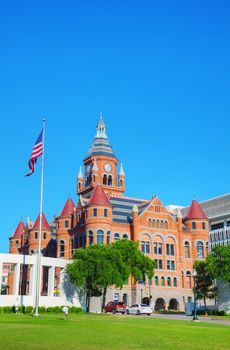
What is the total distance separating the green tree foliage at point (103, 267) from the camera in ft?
205

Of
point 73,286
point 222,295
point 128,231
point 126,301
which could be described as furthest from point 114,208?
point 222,295

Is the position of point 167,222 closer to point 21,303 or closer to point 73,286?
point 73,286

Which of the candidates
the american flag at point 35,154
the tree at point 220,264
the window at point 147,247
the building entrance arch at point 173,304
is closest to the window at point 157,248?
the window at point 147,247

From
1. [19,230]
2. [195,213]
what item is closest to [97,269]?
[195,213]

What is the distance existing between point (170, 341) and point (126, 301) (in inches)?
2623

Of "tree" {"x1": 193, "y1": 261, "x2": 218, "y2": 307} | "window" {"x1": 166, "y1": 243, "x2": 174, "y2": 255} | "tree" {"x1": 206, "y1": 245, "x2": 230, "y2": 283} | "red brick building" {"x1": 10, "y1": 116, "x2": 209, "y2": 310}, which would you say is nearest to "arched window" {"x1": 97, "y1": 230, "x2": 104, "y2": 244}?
"red brick building" {"x1": 10, "y1": 116, "x2": 209, "y2": 310}

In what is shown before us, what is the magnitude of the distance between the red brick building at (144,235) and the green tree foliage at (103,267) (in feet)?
59.0

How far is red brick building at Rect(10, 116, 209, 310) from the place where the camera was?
87312 mm

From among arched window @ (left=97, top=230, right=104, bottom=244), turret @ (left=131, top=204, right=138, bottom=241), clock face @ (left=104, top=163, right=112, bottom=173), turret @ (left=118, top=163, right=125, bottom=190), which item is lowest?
arched window @ (left=97, top=230, right=104, bottom=244)

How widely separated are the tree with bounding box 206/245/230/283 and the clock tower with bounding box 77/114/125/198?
4429 centimetres

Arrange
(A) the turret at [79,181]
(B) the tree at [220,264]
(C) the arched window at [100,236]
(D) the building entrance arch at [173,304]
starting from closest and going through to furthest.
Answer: (B) the tree at [220,264]
(C) the arched window at [100,236]
(D) the building entrance arch at [173,304]
(A) the turret at [79,181]

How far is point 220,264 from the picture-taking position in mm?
65250

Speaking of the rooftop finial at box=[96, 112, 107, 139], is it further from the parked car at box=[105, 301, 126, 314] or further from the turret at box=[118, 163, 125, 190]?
the parked car at box=[105, 301, 126, 314]

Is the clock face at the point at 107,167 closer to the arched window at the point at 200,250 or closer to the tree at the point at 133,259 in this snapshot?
the arched window at the point at 200,250
